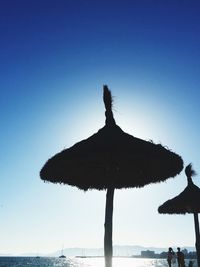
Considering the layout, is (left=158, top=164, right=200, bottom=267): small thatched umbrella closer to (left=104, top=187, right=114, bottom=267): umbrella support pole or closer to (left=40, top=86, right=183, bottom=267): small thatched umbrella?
(left=40, top=86, right=183, bottom=267): small thatched umbrella

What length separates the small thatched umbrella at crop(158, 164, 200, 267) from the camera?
44.4 feet

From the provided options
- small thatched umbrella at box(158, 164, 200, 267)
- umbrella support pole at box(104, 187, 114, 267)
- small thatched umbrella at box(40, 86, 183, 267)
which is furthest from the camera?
small thatched umbrella at box(158, 164, 200, 267)

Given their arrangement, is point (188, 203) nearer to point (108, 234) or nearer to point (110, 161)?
point (108, 234)

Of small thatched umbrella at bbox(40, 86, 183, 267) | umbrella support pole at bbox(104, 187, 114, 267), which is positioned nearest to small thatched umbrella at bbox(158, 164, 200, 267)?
small thatched umbrella at bbox(40, 86, 183, 267)

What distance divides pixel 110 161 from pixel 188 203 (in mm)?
6873

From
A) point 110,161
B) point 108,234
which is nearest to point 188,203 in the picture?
point 108,234

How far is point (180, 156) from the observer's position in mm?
8320

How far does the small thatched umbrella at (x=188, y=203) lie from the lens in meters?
13.5

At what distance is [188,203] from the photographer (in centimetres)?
1352

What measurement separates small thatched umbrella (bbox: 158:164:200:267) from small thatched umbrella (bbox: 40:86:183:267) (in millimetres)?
4966

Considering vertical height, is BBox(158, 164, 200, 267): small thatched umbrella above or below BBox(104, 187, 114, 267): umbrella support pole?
above

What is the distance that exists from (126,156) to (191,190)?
718cm

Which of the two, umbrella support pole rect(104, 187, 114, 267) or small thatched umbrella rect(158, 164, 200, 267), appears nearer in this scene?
umbrella support pole rect(104, 187, 114, 267)

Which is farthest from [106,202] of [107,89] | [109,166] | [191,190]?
[191,190]
